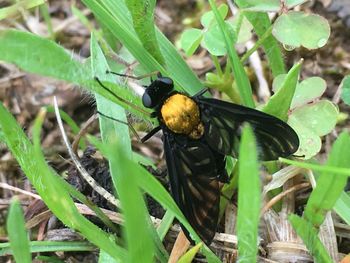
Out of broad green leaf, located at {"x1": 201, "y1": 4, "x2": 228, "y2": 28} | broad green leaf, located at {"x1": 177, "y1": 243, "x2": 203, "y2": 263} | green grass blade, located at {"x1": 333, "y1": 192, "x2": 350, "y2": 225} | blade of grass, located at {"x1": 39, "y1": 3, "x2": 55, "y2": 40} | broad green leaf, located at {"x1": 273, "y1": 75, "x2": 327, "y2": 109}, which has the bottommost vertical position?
broad green leaf, located at {"x1": 177, "y1": 243, "x2": 203, "y2": 263}

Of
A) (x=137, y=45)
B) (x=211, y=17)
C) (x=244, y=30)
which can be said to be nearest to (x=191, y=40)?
(x=211, y=17)

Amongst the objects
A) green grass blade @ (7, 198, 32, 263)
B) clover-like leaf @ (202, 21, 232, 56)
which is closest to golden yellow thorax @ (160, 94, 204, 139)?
clover-like leaf @ (202, 21, 232, 56)

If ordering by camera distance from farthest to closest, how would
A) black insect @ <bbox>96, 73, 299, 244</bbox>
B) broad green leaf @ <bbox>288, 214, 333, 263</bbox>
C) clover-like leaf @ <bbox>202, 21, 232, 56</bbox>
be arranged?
clover-like leaf @ <bbox>202, 21, 232, 56</bbox> < black insect @ <bbox>96, 73, 299, 244</bbox> < broad green leaf @ <bbox>288, 214, 333, 263</bbox>

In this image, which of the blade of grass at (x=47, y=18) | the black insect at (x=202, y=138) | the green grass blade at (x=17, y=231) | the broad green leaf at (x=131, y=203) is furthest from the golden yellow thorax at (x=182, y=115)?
the blade of grass at (x=47, y=18)

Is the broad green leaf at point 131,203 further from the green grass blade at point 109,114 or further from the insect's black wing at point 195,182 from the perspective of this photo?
the green grass blade at point 109,114

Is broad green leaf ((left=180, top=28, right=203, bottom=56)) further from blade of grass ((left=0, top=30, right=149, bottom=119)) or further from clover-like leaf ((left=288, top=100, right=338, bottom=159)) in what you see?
blade of grass ((left=0, top=30, right=149, bottom=119))

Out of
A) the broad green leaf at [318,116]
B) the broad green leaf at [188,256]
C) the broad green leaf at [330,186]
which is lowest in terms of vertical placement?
the broad green leaf at [188,256]

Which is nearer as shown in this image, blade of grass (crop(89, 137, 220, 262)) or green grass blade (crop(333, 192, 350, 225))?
blade of grass (crop(89, 137, 220, 262))
